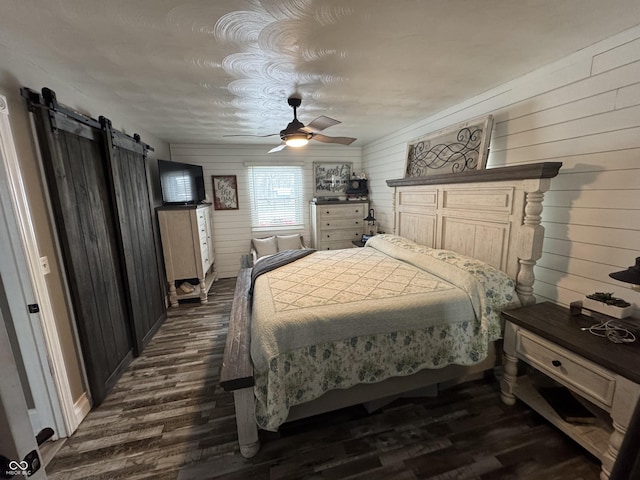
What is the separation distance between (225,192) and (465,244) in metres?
4.02

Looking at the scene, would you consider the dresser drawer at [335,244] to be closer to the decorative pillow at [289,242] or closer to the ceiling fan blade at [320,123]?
the decorative pillow at [289,242]

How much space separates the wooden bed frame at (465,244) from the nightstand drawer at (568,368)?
40cm

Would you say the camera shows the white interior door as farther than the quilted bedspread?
No

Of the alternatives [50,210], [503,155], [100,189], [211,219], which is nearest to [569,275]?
[503,155]

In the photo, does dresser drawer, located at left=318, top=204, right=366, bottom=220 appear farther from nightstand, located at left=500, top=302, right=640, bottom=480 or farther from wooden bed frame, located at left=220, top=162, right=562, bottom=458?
nightstand, located at left=500, top=302, right=640, bottom=480

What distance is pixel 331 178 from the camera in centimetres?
525

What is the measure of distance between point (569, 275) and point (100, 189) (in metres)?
3.97

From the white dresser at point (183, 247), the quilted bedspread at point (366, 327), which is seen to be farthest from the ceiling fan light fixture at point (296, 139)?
the white dresser at point (183, 247)

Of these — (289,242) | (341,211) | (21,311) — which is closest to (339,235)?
(341,211)

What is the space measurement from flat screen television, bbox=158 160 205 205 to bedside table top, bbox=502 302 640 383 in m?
4.23

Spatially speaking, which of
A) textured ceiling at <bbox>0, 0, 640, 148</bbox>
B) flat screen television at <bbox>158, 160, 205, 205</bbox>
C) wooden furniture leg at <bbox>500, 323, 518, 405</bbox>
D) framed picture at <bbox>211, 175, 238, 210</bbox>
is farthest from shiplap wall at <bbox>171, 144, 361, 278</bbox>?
wooden furniture leg at <bbox>500, 323, 518, 405</bbox>

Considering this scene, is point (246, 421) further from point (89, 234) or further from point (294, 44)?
point (294, 44)

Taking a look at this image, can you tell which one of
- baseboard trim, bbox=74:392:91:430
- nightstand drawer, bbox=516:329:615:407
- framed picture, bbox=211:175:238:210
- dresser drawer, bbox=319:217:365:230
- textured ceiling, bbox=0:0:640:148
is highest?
textured ceiling, bbox=0:0:640:148

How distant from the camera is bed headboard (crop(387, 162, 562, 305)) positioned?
2.00 metres
